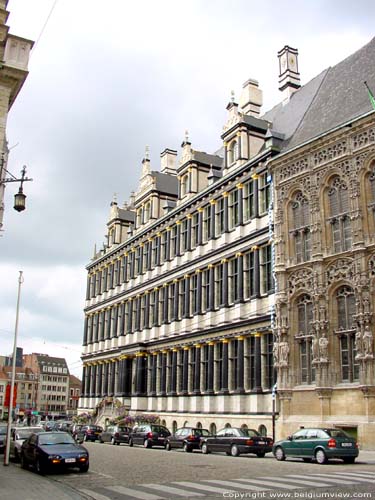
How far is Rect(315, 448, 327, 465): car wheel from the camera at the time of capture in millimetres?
21828

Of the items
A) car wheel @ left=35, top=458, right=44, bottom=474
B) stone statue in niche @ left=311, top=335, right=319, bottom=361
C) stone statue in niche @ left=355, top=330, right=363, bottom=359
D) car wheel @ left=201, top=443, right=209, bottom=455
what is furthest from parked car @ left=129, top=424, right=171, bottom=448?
car wheel @ left=35, top=458, right=44, bottom=474

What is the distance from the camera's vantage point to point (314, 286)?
99.9ft

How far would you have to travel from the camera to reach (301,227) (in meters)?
32.6

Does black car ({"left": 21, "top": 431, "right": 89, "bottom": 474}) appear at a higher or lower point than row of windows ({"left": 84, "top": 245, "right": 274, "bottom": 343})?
lower

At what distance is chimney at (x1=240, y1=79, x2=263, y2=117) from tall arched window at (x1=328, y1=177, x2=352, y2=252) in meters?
17.0

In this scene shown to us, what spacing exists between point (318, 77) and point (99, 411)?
34835 millimetres

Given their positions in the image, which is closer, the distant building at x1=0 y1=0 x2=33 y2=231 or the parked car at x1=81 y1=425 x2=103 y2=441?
the distant building at x1=0 y1=0 x2=33 y2=231

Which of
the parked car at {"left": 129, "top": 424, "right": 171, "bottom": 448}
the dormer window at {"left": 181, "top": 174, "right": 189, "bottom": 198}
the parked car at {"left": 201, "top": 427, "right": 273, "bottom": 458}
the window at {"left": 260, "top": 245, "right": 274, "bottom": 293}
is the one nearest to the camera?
the parked car at {"left": 201, "top": 427, "right": 273, "bottom": 458}

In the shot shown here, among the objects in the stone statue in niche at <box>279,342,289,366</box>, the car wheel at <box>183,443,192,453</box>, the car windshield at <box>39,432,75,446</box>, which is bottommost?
the car wheel at <box>183,443,192,453</box>

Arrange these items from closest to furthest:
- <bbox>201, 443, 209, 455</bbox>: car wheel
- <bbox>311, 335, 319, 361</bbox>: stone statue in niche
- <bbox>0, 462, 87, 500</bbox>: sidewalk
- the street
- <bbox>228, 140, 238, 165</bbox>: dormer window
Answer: <bbox>0, 462, 87, 500</bbox>: sidewalk
the street
<bbox>311, 335, 319, 361</bbox>: stone statue in niche
<bbox>201, 443, 209, 455</bbox>: car wheel
<bbox>228, 140, 238, 165</bbox>: dormer window

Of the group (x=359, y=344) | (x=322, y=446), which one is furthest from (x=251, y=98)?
(x=322, y=446)

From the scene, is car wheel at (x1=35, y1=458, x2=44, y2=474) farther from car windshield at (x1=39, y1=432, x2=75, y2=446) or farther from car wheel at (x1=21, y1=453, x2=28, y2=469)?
car wheel at (x1=21, y1=453, x2=28, y2=469)

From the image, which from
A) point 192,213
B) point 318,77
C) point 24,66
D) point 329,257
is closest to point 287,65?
point 318,77

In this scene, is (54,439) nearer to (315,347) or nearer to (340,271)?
(315,347)
